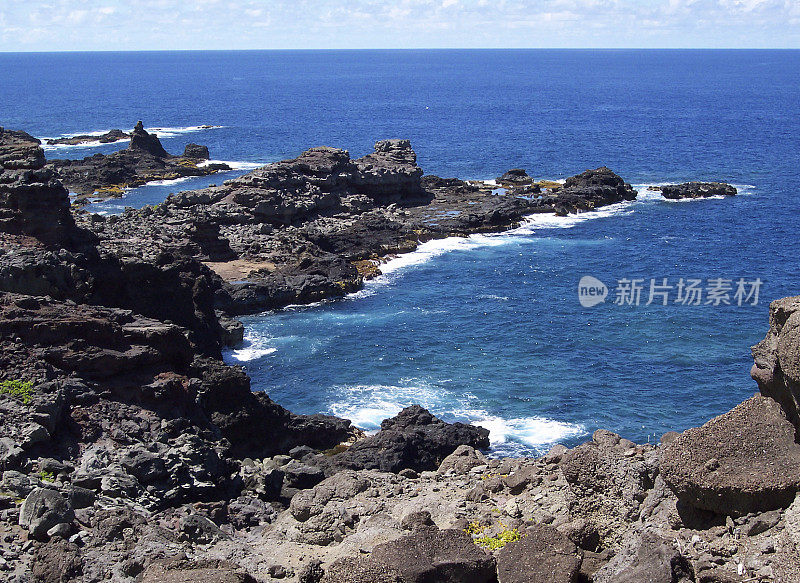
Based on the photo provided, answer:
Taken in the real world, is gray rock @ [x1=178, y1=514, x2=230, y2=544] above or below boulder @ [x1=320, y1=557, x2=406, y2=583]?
below

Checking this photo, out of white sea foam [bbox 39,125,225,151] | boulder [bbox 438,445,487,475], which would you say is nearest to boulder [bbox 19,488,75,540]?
boulder [bbox 438,445,487,475]

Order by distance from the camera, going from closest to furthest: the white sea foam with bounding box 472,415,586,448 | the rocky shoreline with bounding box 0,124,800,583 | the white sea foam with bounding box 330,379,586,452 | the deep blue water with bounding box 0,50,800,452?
the rocky shoreline with bounding box 0,124,800,583, the white sea foam with bounding box 472,415,586,448, the white sea foam with bounding box 330,379,586,452, the deep blue water with bounding box 0,50,800,452

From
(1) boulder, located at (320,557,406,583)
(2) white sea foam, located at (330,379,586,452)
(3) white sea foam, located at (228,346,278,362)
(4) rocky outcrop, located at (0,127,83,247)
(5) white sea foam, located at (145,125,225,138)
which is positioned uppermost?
(4) rocky outcrop, located at (0,127,83,247)

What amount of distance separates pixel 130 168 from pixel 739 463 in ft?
346

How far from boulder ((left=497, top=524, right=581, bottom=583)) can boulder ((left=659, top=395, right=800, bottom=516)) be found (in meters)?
2.81

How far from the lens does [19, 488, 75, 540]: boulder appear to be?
20.5 m

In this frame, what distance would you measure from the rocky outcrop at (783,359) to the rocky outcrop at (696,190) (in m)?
84.0

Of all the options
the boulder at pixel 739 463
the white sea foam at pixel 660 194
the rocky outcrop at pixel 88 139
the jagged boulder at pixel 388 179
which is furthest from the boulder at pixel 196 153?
the boulder at pixel 739 463

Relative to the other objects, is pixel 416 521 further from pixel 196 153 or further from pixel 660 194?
pixel 196 153

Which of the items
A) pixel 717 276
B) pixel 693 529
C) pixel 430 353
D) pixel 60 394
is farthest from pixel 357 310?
pixel 693 529

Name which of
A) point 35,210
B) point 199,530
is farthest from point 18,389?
point 35,210

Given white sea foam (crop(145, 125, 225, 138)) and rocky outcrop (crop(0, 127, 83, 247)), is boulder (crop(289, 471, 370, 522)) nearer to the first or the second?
rocky outcrop (crop(0, 127, 83, 247))

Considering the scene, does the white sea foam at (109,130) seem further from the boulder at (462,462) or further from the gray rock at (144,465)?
the gray rock at (144,465)

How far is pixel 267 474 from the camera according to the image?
30266 millimetres
